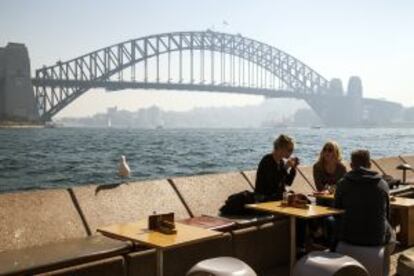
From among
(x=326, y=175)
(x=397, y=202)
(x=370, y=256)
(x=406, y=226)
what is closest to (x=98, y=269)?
(x=370, y=256)

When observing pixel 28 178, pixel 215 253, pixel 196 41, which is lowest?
pixel 28 178

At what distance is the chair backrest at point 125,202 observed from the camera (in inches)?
146

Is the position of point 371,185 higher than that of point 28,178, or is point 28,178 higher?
point 371,185

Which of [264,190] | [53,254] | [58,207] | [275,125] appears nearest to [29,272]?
[53,254]

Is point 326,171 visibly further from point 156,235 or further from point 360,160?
point 156,235

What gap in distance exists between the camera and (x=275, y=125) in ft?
393

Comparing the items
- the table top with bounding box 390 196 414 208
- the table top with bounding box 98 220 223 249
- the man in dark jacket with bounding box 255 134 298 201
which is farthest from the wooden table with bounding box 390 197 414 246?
the table top with bounding box 98 220 223 249

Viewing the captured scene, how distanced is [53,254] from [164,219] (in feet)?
1.99

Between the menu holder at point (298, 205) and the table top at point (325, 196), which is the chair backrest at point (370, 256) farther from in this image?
the table top at point (325, 196)

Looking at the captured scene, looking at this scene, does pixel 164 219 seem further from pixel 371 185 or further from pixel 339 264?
pixel 371 185

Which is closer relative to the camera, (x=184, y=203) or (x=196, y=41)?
(x=184, y=203)

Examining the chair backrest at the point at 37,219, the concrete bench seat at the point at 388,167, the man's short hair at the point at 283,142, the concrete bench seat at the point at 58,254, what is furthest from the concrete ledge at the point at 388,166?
the concrete bench seat at the point at 58,254

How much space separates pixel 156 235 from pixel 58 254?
58cm

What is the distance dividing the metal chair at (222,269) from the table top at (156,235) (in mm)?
121
